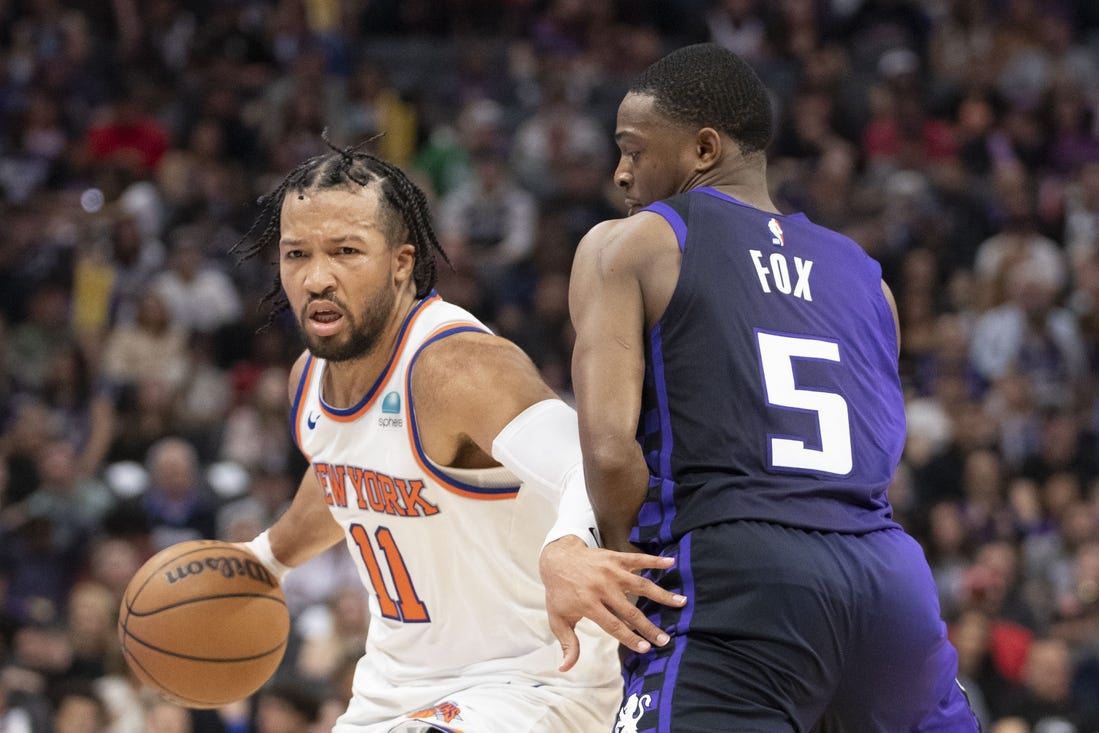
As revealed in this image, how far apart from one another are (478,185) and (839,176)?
8.88 feet

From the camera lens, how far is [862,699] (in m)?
2.97

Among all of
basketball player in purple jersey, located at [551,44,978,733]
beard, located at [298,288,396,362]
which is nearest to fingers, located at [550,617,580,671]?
basketball player in purple jersey, located at [551,44,978,733]

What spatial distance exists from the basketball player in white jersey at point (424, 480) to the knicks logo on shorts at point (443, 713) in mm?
12

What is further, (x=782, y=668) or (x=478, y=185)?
(x=478, y=185)

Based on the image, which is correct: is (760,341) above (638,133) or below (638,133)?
below

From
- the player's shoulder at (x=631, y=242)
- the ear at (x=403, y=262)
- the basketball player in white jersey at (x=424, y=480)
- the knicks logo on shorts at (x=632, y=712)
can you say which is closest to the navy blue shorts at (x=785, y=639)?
the knicks logo on shorts at (x=632, y=712)

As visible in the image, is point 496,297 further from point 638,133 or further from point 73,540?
point 638,133

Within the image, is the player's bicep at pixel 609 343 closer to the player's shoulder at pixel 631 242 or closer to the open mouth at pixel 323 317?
the player's shoulder at pixel 631 242

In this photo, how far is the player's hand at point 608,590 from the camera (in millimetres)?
2893

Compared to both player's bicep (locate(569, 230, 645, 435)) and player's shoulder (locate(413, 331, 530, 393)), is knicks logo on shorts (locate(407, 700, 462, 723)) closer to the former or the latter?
player's shoulder (locate(413, 331, 530, 393))

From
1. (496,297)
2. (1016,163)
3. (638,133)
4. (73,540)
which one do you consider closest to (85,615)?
(73,540)

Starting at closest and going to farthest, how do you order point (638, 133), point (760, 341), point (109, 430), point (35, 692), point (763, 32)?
point (760, 341) → point (638, 133) → point (35, 692) → point (109, 430) → point (763, 32)

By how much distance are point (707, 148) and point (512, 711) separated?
4.56ft

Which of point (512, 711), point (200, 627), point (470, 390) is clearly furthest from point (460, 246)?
point (512, 711)
